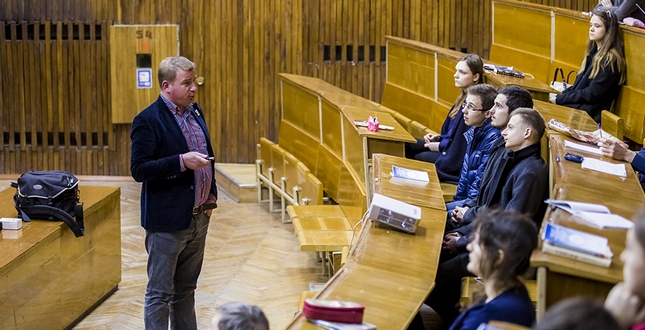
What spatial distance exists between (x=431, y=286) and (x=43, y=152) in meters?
6.38

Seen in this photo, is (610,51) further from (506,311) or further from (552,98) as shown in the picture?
(506,311)

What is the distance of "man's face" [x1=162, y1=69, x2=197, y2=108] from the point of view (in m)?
4.04

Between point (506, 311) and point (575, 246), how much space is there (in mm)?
293

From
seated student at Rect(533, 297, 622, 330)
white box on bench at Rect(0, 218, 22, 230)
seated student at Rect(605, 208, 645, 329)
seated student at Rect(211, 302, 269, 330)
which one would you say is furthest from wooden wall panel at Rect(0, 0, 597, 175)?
seated student at Rect(533, 297, 622, 330)

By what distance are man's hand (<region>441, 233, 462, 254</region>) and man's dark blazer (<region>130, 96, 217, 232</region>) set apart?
3.79ft

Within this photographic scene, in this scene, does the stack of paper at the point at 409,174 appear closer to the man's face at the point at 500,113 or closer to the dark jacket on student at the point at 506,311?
the man's face at the point at 500,113

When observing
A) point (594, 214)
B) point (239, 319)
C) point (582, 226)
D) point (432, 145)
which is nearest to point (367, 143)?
point (432, 145)

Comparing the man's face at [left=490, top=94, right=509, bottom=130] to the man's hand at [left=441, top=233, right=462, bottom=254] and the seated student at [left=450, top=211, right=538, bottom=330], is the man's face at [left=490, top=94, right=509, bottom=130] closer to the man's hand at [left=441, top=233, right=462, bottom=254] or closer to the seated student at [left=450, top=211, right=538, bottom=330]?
the man's hand at [left=441, top=233, right=462, bottom=254]

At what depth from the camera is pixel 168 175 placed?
3.99 m

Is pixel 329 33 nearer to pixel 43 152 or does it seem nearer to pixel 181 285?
pixel 43 152

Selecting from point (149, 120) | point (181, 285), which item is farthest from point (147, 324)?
point (149, 120)

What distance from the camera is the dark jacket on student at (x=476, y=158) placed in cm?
459

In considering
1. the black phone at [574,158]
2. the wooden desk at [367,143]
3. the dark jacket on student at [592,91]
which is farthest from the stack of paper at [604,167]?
the dark jacket on student at [592,91]

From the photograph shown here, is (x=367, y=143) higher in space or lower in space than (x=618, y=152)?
lower
